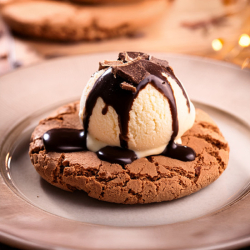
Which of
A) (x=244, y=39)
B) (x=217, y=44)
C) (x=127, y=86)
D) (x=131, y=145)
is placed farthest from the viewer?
(x=217, y=44)

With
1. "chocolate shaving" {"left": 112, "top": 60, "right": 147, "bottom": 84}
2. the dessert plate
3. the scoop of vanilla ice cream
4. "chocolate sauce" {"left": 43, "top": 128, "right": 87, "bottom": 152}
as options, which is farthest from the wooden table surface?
"chocolate shaving" {"left": 112, "top": 60, "right": 147, "bottom": 84}

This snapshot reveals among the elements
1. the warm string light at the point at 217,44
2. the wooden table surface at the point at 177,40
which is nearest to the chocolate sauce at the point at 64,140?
the wooden table surface at the point at 177,40

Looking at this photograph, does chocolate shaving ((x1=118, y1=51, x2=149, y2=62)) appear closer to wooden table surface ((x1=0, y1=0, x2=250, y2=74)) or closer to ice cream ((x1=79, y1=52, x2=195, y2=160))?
ice cream ((x1=79, y1=52, x2=195, y2=160))

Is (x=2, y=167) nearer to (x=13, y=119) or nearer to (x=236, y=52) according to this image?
(x=13, y=119)

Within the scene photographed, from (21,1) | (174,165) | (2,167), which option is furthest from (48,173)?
(21,1)

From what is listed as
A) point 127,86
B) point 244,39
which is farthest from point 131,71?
point 244,39

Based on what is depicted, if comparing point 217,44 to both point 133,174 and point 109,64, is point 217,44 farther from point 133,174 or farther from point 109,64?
point 133,174

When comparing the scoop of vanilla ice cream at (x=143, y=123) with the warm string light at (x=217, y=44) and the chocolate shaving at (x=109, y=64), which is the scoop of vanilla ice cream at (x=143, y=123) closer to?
the chocolate shaving at (x=109, y=64)

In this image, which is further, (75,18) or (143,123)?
(75,18)
